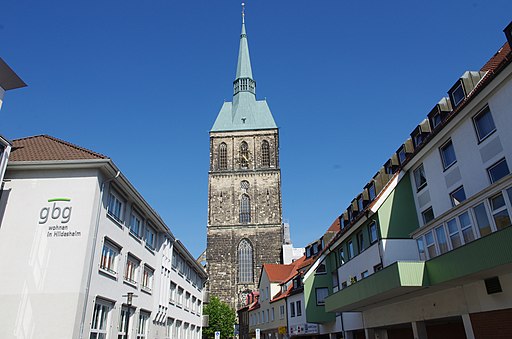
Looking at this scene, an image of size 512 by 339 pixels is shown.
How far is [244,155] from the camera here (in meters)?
72.6

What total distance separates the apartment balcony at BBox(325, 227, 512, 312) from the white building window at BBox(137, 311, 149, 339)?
11.1 m

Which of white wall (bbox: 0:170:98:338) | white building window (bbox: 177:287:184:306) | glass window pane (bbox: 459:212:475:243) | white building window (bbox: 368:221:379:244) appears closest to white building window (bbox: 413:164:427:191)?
white building window (bbox: 368:221:379:244)

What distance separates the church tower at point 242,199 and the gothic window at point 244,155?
18 cm

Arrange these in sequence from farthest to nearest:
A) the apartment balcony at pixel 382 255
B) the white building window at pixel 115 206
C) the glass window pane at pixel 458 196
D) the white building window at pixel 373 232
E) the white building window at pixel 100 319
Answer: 1. the white building window at pixel 373 232
2. the white building window at pixel 115 206
3. the apartment balcony at pixel 382 255
4. the white building window at pixel 100 319
5. the glass window pane at pixel 458 196

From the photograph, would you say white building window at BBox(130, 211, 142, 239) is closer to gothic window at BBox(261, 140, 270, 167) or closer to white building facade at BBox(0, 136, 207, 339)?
white building facade at BBox(0, 136, 207, 339)

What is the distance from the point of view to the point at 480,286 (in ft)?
42.9

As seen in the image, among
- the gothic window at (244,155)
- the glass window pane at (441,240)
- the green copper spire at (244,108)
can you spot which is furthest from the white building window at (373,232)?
the green copper spire at (244,108)

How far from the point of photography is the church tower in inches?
2527

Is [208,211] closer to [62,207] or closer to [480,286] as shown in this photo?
[62,207]

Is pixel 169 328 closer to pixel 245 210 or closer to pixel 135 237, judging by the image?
pixel 135 237

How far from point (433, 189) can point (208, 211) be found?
176 feet

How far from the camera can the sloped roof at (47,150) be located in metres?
17.8

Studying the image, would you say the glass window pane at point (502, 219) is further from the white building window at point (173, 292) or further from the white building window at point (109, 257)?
the white building window at point (173, 292)

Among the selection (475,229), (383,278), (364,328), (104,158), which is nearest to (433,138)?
(475,229)
